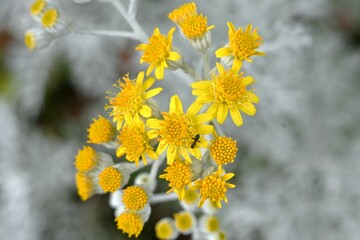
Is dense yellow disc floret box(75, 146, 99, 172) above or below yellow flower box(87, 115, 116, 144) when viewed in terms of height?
below

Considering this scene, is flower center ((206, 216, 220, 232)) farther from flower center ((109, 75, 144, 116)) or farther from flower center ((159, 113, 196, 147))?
flower center ((109, 75, 144, 116))

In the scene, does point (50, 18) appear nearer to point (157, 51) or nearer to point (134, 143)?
point (157, 51)

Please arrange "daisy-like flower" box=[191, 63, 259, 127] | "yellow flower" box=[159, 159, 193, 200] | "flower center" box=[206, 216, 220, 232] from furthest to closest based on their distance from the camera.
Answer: "flower center" box=[206, 216, 220, 232], "daisy-like flower" box=[191, 63, 259, 127], "yellow flower" box=[159, 159, 193, 200]

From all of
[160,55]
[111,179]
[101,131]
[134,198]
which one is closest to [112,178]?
[111,179]

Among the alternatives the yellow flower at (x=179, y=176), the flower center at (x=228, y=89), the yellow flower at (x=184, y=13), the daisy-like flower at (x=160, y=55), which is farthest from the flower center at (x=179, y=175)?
the yellow flower at (x=184, y=13)

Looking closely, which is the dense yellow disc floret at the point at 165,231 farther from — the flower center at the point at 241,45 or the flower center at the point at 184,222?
the flower center at the point at 241,45

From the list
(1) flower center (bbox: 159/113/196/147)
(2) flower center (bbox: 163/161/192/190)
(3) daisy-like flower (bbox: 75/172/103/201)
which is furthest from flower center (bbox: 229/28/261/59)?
(3) daisy-like flower (bbox: 75/172/103/201)

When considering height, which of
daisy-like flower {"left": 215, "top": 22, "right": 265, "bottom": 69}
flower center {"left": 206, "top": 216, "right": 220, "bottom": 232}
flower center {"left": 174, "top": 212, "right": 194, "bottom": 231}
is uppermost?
daisy-like flower {"left": 215, "top": 22, "right": 265, "bottom": 69}
